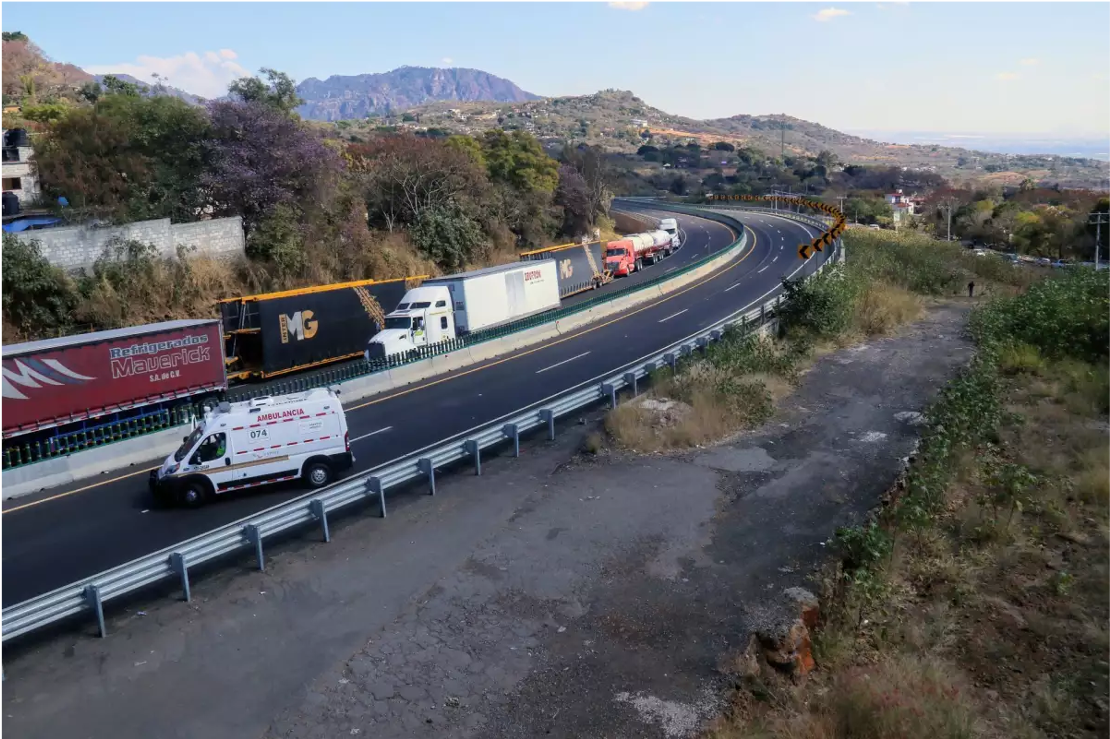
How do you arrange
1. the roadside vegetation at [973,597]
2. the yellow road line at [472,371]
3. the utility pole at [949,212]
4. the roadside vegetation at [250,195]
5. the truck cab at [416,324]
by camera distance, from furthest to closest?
1. the utility pole at [949,212]
2. the truck cab at [416,324]
3. the roadside vegetation at [250,195]
4. the roadside vegetation at [973,597]
5. the yellow road line at [472,371]

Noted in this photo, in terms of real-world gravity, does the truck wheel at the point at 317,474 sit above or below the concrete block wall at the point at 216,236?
below

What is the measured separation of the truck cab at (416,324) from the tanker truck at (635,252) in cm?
2545

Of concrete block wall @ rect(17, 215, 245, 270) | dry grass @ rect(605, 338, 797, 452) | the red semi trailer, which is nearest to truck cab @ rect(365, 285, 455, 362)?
concrete block wall @ rect(17, 215, 245, 270)

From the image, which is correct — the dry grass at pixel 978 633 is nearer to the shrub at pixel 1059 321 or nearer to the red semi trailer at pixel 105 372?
the red semi trailer at pixel 105 372

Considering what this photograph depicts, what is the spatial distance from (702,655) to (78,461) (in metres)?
11.7

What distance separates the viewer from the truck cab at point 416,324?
98.9 ft

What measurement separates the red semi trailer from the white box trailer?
14554mm

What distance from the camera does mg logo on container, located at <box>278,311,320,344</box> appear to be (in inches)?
1130

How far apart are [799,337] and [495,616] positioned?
22.4m

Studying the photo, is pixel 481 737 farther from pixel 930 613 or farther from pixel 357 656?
A: pixel 930 613

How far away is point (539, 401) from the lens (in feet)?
82.3

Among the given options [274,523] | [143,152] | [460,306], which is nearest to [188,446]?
[274,523]

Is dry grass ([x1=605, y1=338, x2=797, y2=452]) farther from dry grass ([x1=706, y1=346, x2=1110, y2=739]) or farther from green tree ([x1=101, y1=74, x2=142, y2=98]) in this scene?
green tree ([x1=101, y1=74, x2=142, y2=98])

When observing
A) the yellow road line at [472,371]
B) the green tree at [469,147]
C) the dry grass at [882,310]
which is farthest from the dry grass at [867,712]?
the green tree at [469,147]
